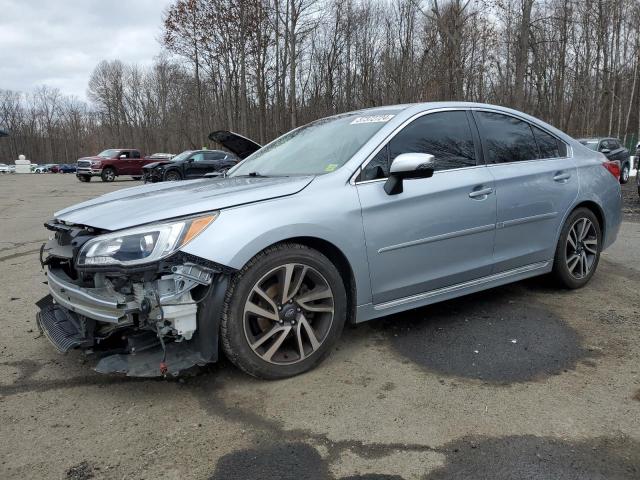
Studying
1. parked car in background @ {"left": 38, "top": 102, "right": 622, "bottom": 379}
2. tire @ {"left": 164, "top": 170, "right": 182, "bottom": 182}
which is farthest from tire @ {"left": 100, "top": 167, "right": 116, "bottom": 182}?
parked car in background @ {"left": 38, "top": 102, "right": 622, "bottom": 379}

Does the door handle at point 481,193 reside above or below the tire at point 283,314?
above

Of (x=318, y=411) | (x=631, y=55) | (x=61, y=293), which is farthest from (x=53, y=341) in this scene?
(x=631, y=55)

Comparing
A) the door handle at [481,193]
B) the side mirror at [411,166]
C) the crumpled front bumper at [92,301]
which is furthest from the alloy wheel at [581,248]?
the crumpled front bumper at [92,301]

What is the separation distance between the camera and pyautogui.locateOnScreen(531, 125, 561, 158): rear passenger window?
14.2 ft

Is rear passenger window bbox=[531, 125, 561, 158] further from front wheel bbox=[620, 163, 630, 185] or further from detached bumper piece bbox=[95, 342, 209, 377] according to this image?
front wheel bbox=[620, 163, 630, 185]

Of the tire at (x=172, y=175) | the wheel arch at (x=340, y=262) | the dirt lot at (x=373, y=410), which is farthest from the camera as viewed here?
the tire at (x=172, y=175)

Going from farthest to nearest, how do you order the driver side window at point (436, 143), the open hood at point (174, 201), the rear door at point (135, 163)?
the rear door at point (135, 163) → the driver side window at point (436, 143) → the open hood at point (174, 201)

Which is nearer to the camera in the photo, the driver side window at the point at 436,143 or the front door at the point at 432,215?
the front door at the point at 432,215

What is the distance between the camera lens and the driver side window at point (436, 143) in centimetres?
329

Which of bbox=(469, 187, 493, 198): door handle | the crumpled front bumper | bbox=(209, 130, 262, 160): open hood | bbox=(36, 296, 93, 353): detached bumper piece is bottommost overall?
bbox=(36, 296, 93, 353): detached bumper piece

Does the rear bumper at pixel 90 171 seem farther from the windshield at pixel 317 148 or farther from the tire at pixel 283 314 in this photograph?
the tire at pixel 283 314

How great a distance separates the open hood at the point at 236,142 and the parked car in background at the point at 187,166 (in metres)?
15.9

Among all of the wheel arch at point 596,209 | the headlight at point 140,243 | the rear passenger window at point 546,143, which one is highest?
the rear passenger window at point 546,143

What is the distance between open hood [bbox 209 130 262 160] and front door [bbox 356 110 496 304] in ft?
7.80
